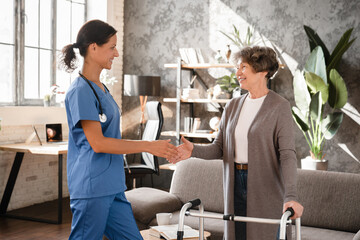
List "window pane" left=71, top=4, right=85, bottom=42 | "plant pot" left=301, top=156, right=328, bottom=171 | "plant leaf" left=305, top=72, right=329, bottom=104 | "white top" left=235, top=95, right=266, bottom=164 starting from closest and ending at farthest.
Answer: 1. "white top" left=235, top=95, right=266, bottom=164
2. "plant leaf" left=305, top=72, right=329, bottom=104
3. "plant pot" left=301, top=156, right=328, bottom=171
4. "window pane" left=71, top=4, right=85, bottom=42

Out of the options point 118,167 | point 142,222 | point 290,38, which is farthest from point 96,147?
point 290,38

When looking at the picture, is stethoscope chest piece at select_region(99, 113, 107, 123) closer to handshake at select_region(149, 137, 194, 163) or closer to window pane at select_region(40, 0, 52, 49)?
handshake at select_region(149, 137, 194, 163)

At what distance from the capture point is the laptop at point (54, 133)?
5767mm

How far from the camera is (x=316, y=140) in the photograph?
566 cm

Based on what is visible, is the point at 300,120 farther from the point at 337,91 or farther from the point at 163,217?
the point at 163,217

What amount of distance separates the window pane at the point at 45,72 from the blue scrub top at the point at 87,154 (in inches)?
174

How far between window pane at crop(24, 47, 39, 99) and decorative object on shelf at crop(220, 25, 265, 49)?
256cm

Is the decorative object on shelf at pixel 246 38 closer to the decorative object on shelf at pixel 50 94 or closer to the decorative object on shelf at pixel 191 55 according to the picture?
the decorative object on shelf at pixel 191 55

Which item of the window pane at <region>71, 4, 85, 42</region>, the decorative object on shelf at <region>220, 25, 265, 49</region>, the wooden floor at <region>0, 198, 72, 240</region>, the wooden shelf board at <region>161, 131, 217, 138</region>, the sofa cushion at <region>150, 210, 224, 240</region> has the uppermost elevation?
the window pane at <region>71, 4, 85, 42</region>

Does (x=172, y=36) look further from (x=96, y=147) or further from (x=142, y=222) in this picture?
(x=96, y=147)

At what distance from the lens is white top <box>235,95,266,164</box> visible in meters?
2.21

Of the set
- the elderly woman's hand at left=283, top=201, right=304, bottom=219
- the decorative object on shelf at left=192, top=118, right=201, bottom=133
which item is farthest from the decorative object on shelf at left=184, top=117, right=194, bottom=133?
the elderly woman's hand at left=283, top=201, right=304, bottom=219

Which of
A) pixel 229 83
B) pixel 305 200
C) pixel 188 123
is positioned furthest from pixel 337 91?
pixel 305 200

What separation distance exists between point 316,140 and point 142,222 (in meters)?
2.84
